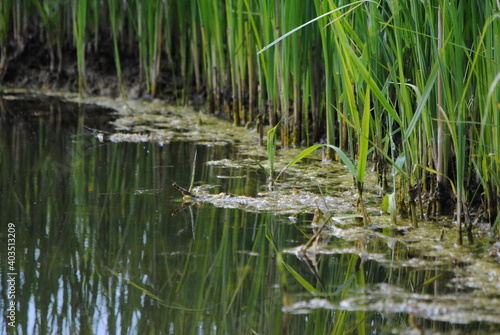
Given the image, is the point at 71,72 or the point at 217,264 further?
the point at 71,72

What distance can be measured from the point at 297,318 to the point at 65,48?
3979 mm

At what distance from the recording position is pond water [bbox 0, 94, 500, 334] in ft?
4.72

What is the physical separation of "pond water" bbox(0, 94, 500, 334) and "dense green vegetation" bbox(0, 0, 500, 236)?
0.68 ft

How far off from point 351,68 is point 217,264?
748 mm

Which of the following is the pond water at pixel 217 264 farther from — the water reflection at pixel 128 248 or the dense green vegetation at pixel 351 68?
the dense green vegetation at pixel 351 68

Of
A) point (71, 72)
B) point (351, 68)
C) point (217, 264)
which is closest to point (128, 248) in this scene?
point (217, 264)

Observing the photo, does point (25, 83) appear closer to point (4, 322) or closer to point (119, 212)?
point (119, 212)

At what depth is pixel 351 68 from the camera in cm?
204

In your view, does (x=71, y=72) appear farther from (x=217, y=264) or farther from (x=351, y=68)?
(x=217, y=264)

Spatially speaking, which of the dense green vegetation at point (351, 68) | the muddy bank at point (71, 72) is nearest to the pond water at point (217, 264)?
the dense green vegetation at point (351, 68)

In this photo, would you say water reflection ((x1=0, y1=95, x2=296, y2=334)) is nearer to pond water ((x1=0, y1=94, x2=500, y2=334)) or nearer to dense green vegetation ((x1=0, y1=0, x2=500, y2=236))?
pond water ((x1=0, y1=94, x2=500, y2=334))

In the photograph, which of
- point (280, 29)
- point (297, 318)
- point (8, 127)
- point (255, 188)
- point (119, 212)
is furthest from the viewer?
point (8, 127)

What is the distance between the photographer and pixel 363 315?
1443 mm

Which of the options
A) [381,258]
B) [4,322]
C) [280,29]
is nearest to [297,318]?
[381,258]
